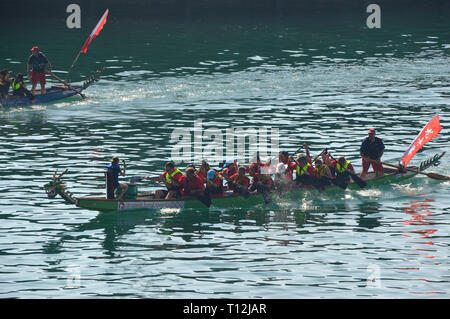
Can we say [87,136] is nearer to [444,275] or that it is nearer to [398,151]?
[398,151]

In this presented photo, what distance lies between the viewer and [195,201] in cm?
3028

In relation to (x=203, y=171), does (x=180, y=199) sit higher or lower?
lower

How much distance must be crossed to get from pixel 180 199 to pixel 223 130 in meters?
12.1

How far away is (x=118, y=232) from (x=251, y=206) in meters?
5.41

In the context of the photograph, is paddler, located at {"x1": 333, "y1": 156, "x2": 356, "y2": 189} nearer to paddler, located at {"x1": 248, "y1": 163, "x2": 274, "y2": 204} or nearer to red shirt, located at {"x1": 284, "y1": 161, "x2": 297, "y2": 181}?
red shirt, located at {"x1": 284, "y1": 161, "x2": 297, "y2": 181}

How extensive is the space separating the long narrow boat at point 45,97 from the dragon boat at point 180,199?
47.7ft

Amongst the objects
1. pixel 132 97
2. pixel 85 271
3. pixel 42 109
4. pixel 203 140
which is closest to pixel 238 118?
pixel 203 140

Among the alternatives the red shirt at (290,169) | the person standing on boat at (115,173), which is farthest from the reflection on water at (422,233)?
the person standing on boat at (115,173)

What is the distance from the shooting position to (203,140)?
40375 millimetres

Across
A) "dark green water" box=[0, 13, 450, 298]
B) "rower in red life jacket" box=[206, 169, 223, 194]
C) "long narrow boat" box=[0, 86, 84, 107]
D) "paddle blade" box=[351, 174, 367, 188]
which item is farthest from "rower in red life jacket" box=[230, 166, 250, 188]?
"long narrow boat" box=[0, 86, 84, 107]

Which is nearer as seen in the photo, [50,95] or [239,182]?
[239,182]

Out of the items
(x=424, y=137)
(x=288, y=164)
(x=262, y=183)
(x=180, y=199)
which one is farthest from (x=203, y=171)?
(x=424, y=137)

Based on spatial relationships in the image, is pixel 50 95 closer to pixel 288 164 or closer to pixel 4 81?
pixel 4 81

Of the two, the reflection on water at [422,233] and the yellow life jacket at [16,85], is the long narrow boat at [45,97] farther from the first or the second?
the reflection on water at [422,233]
